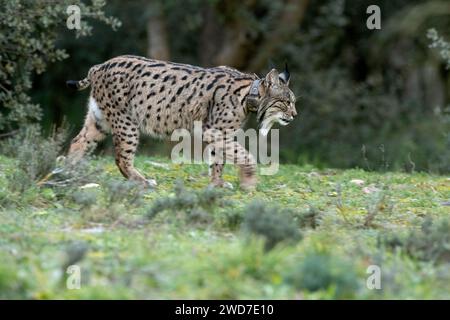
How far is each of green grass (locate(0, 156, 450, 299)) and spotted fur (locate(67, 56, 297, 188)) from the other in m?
1.28

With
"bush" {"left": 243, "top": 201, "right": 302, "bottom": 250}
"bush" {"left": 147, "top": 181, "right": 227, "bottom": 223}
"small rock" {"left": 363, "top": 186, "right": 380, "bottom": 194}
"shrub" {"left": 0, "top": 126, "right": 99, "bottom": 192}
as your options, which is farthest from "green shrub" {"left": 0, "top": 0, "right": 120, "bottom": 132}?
"bush" {"left": 243, "top": 201, "right": 302, "bottom": 250}

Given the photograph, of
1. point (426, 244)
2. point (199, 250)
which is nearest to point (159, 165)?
point (199, 250)

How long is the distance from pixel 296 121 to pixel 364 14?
3452 mm

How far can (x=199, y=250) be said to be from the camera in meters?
8.02

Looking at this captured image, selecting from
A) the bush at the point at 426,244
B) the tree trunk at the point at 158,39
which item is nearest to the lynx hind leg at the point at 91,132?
the bush at the point at 426,244

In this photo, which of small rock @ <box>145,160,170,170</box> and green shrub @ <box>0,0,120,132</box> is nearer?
small rock @ <box>145,160,170,170</box>

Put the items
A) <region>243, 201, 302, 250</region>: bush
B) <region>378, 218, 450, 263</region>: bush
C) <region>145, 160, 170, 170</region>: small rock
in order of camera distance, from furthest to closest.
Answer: <region>145, 160, 170, 170</region>: small rock < <region>378, 218, 450, 263</region>: bush < <region>243, 201, 302, 250</region>: bush

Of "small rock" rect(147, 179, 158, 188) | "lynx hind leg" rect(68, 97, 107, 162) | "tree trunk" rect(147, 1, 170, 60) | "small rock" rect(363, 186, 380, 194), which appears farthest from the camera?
"tree trunk" rect(147, 1, 170, 60)

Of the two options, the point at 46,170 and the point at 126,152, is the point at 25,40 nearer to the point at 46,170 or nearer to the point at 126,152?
the point at 126,152

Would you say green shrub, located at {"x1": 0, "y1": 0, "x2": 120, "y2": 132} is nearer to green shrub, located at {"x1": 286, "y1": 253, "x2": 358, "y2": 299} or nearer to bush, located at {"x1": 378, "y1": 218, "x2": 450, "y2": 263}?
bush, located at {"x1": 378, "y1": 218, "x2": 450, "y2": 263}

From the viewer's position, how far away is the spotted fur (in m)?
12.2

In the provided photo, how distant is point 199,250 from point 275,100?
4610 millimetres

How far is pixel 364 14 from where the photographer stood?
960 inches
